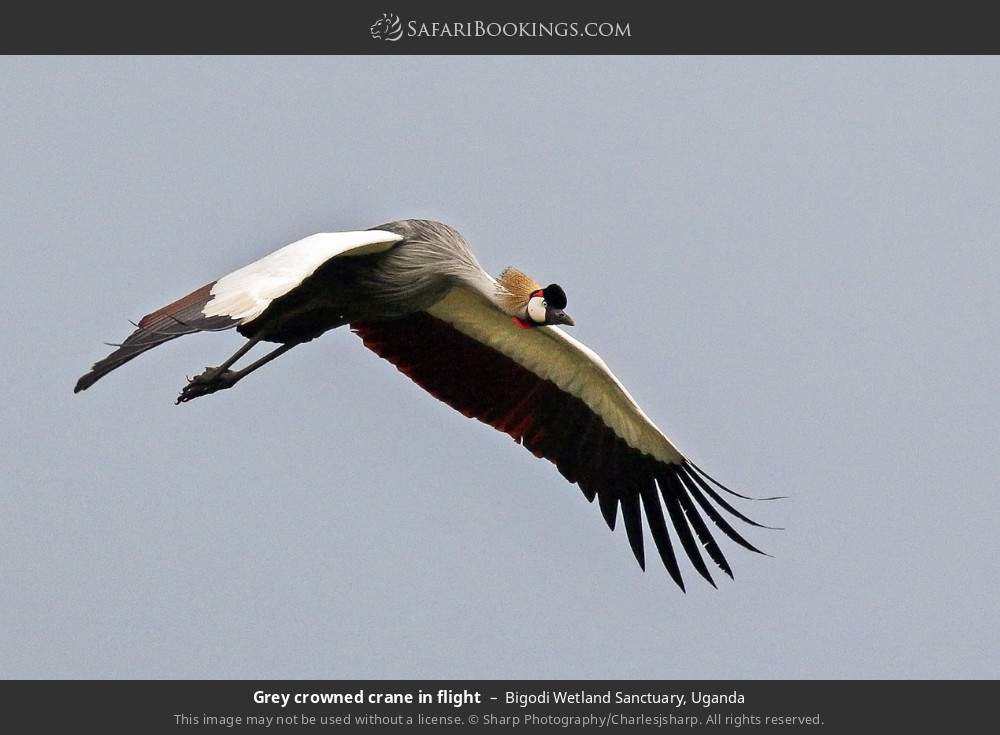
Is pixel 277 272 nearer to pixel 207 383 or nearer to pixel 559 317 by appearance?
pixel 207 383

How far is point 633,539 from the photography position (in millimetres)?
12867

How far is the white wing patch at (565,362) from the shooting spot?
12.6 meters

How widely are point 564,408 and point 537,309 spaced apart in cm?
120

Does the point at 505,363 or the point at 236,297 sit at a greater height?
the point at 505,363

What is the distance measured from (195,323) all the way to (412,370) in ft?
9.56

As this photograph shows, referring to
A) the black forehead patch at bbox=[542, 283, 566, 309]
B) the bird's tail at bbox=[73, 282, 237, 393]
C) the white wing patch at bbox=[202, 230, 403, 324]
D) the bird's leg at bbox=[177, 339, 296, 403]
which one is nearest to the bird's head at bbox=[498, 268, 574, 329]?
the black forehead patch at bbox=[542, 283, 566, 309]

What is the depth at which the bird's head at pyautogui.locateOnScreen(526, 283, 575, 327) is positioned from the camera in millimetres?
11875

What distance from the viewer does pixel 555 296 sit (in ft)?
38.9

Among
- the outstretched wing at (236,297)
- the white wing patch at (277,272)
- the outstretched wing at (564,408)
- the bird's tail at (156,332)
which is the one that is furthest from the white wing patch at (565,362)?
the bird's tail at (156,332)

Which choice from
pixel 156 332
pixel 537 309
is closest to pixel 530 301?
pixel 537 309

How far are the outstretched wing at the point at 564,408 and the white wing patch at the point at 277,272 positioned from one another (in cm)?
142

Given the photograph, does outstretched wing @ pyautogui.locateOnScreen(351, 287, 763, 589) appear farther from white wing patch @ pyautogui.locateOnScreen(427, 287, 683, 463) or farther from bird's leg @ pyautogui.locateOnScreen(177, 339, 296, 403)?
bird's leg @ pyautogui.locateOnScreen(177, 339, 296, 403)

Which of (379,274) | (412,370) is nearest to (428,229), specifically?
(379,274)

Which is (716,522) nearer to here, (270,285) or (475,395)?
(475,395)
